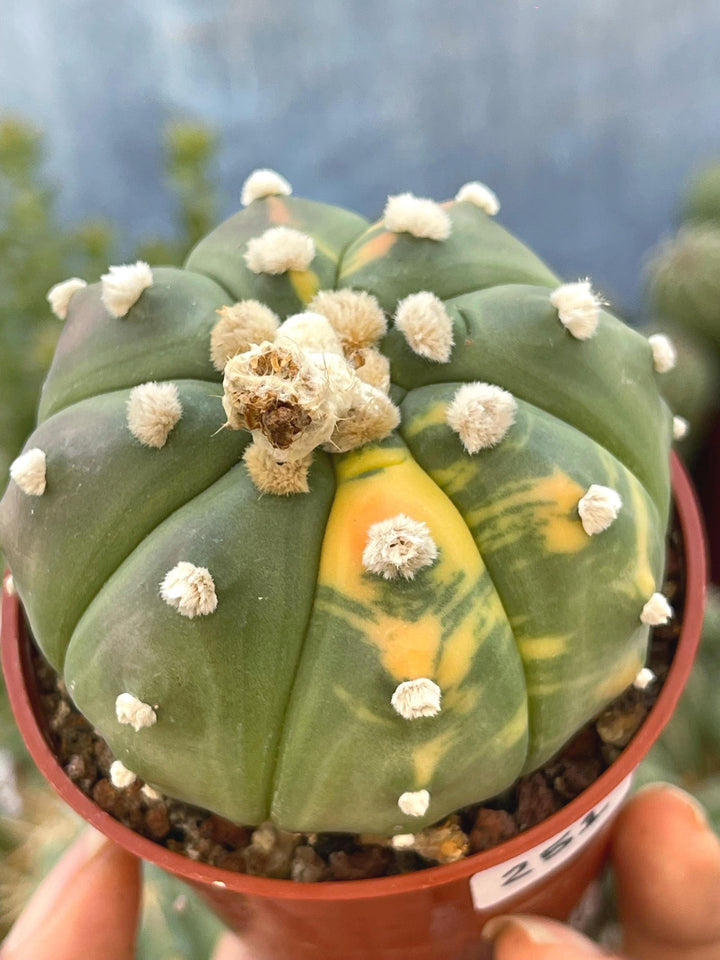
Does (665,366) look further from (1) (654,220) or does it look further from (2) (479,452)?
(1) (654,220)

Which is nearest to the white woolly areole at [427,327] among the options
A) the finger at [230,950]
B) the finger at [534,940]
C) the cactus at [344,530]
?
the cactus at [344,530]

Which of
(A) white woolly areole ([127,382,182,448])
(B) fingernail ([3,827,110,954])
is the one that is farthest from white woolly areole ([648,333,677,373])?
(B) fingernail ([3,827,110,954])

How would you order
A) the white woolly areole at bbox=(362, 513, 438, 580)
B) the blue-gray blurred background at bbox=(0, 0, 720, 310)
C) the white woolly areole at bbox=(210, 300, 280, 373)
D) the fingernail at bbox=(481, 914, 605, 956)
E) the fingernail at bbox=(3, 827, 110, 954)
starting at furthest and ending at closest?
1. the blue-gray blurred background at bbox=(0, 0, 720, 310)
2. the fingernail at bbox=(3, 827, 110, 954)
3. the fingernail at bbox=(481, 914, 605, 956)
4. the white woolly areole at bbox=(210, 300, 280, 373)
5. the white woolly areole at bbox=(362, 513, 438, 580)

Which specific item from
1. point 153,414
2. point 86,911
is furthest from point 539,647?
point 86,911

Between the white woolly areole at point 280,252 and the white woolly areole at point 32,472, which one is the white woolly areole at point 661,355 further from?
the white woolly areole at point 32,472

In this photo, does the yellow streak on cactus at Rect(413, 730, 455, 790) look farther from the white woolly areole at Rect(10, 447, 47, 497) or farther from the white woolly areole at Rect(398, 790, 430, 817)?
the white woolly areole at Rect(10, 447, 47, 497)

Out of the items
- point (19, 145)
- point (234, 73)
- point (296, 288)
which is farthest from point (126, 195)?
point (296, 288)
